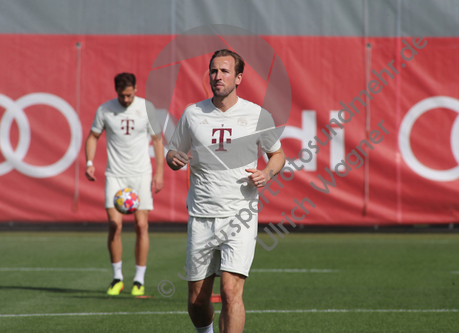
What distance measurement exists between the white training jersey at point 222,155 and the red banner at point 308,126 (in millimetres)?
8128

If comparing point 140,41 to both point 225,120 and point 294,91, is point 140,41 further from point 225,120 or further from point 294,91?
point 225,120

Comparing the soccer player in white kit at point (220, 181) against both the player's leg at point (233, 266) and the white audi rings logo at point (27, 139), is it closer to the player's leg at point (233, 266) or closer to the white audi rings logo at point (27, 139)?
the player's leg at point (233, 266)

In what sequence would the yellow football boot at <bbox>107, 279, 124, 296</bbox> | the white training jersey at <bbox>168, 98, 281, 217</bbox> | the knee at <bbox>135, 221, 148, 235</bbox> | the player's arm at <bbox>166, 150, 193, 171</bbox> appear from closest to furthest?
the player's arm at <bbox>166, 150, 193, 171</bbox> < the white training jersey at <bbox>168, 98, 281, 217</bbox> < the yellow football boot at <bbox>107, 279, 124, 296</bbox> < the knee at <bbox>135, 221, 148, 235</bbox>

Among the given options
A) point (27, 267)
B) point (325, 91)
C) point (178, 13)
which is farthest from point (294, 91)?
point (27, 267)

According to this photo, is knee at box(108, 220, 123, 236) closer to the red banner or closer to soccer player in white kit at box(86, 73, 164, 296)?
soccer player in white kit at box(86, 73, 164, 296)

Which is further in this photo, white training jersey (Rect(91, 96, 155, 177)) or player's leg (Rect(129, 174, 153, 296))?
white training jersey (Rect(91, 96, 155, 177))

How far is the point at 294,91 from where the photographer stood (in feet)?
42.0

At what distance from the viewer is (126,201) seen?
7152 millimetres

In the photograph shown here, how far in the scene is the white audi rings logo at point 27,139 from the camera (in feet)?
41.8

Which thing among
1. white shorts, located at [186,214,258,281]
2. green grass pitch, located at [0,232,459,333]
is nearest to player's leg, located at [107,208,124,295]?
green grass pitch, located at [0,232,459,333]

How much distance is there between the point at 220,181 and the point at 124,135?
137 inches

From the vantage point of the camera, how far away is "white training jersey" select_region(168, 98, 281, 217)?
4.31 metres

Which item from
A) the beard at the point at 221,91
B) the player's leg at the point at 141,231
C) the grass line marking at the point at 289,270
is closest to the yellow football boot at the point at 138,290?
the player's leg at the point at 141,231

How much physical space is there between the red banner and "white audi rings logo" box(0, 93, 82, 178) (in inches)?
0.8
